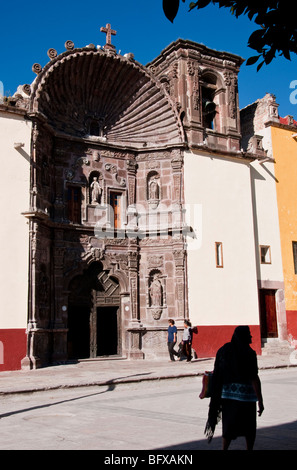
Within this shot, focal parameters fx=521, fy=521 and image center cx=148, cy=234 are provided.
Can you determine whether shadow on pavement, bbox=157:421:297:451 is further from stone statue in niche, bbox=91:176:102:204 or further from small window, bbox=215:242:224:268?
stone statue in niche, bbox=91:176:102:204

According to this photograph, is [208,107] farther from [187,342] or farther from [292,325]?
[187,342]

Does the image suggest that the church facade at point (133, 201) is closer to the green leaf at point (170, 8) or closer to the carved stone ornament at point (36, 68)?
the carved stone ornament at point (36, 68)

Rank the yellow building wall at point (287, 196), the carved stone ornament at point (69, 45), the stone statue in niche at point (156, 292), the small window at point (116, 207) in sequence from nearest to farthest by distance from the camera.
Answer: the carved stone ornament at point (69, 45) < the stone statue in niche at point (156, 292) < the small window at point (116, 207) < the yellow building wall at point (287, 196)

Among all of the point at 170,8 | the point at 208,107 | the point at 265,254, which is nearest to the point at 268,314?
the point at 265,254

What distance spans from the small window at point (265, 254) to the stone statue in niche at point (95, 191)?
767 cm

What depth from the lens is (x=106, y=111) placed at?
70.8ft

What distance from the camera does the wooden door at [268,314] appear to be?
898 inches

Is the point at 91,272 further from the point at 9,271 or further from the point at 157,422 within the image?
the point at 157,422

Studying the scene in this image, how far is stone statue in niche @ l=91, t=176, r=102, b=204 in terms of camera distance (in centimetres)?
2059

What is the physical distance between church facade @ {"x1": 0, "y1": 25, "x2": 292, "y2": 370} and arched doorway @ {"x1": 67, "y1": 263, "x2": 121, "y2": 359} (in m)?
0.04

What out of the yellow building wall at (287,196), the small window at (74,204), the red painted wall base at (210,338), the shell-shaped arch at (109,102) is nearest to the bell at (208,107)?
the shell-shaped arch at (109,102)

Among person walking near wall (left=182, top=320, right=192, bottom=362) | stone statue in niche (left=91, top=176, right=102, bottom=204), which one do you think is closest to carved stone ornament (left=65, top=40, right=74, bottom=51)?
stone statue in niche (left=91, top=176, right=102, bottom=204)

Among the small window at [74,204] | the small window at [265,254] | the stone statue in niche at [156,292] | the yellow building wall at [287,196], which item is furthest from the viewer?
the yellow building wall at [287,196]
